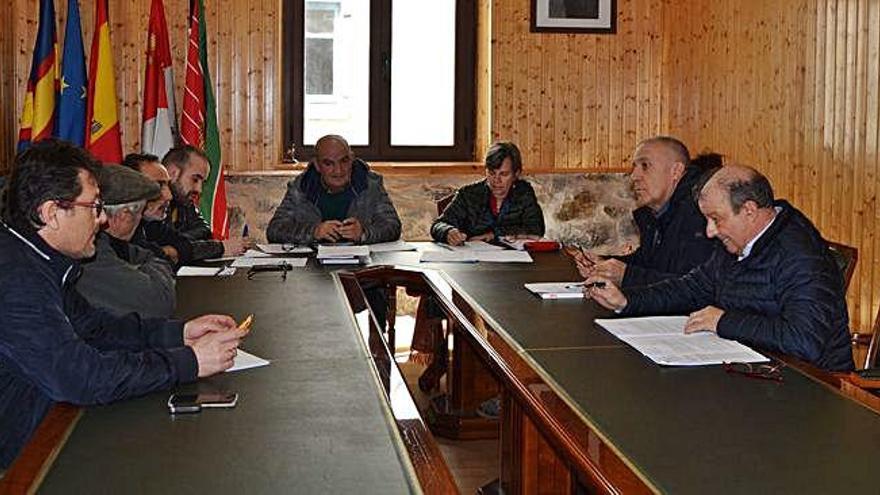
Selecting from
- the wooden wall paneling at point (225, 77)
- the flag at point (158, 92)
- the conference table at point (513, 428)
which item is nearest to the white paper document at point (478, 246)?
the conference table at point (513, 428)

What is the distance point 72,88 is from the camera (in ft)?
20.8

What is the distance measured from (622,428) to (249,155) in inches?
215

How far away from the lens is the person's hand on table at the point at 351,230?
5.11 metres

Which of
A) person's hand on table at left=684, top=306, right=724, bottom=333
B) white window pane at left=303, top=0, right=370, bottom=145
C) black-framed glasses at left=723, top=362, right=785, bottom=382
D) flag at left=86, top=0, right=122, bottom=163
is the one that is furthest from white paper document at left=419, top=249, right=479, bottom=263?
white window pane at left=303, top=0, right=370, bottom=145

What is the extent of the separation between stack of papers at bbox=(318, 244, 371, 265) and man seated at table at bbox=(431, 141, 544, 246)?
84 cm

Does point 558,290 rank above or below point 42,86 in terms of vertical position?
below

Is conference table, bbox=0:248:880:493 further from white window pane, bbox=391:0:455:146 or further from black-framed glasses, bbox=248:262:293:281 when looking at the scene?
white window pane, bbox=391:0:455:146

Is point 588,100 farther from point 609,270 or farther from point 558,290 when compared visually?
point 558,290

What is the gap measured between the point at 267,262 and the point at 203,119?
255cm

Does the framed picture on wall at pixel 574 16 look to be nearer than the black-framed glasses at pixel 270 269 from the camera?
No

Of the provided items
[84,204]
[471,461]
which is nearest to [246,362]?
[84,204]

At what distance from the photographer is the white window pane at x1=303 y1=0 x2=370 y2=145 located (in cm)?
745

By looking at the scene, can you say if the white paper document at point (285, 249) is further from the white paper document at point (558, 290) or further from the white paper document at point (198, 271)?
the white paper document at point (558, 290)

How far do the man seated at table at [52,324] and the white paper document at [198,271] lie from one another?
1.71 meters
